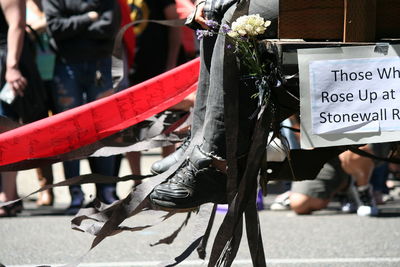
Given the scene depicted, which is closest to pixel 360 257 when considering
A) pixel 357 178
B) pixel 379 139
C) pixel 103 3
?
pixel 357 178

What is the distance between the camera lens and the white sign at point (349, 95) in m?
3.56

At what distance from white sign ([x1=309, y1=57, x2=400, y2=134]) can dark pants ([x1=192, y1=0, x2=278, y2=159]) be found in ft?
1.00

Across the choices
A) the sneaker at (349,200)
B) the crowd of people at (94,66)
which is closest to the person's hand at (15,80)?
the crowd of people at (94,66)

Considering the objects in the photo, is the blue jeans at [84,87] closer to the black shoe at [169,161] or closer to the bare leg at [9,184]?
the bare leg at [9,184]

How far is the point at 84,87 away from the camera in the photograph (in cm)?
770

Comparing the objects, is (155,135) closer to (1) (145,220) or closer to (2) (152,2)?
(1) (145,220)

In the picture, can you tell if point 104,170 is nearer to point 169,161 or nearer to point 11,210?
point 11,210

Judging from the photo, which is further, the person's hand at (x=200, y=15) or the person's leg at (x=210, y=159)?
the person's hand at (x=200, y=15)

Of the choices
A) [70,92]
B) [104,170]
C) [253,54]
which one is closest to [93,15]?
[70,92]

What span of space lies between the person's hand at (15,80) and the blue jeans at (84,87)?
1.83ft

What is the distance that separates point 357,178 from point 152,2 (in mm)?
2274

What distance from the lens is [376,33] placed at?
369 centimetres

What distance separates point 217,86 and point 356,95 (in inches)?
21.7

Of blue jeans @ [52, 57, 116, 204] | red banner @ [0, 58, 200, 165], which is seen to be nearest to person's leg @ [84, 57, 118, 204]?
blue jeans @ [52, 57, 116, 204]
